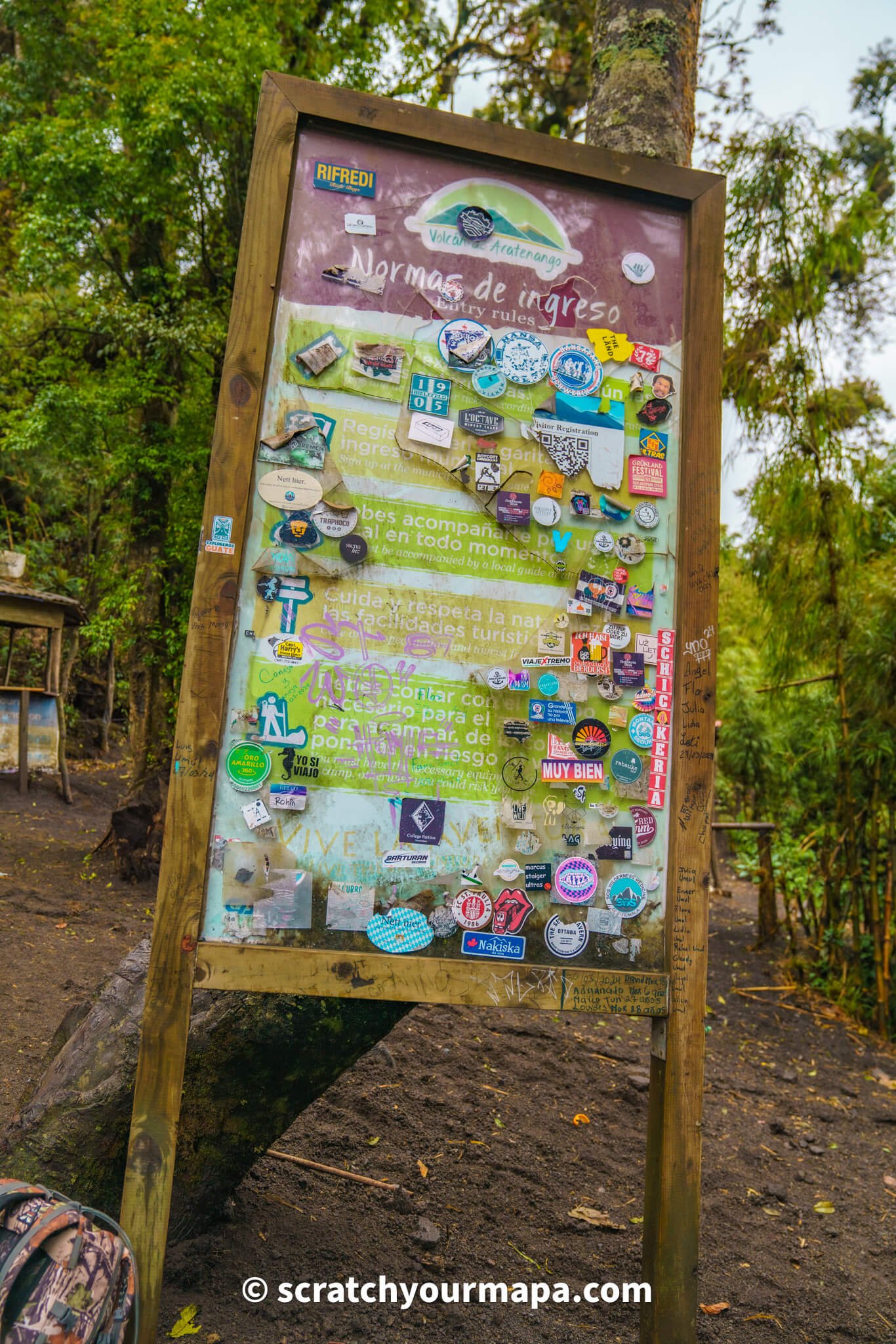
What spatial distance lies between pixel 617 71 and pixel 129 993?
118 inches

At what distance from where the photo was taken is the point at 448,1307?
7.20 feet

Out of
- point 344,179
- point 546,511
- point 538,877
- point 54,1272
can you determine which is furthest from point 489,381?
point 54,1272

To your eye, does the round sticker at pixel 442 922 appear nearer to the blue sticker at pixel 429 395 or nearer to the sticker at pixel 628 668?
the sticker at pixel 628 668

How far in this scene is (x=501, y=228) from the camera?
193 centimetres

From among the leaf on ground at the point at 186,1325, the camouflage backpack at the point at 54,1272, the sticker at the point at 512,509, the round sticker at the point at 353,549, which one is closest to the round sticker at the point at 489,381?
the sticker at the point at 512,509

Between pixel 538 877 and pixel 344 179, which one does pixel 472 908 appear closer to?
pixel 538 877

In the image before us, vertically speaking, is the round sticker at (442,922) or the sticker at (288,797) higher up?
the sticker at (288,797)

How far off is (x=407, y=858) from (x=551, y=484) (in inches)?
33.9

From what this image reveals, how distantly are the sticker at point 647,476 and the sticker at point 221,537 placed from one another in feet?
2.89

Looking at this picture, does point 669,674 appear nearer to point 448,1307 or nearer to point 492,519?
point 492,519

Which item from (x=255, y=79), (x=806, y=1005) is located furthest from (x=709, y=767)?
(x=255, y=79)

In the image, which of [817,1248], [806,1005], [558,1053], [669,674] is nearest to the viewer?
[669,674]

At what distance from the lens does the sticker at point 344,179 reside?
185 cm

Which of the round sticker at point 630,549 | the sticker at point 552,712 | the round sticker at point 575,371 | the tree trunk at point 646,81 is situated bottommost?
the sticker at point 552,712
